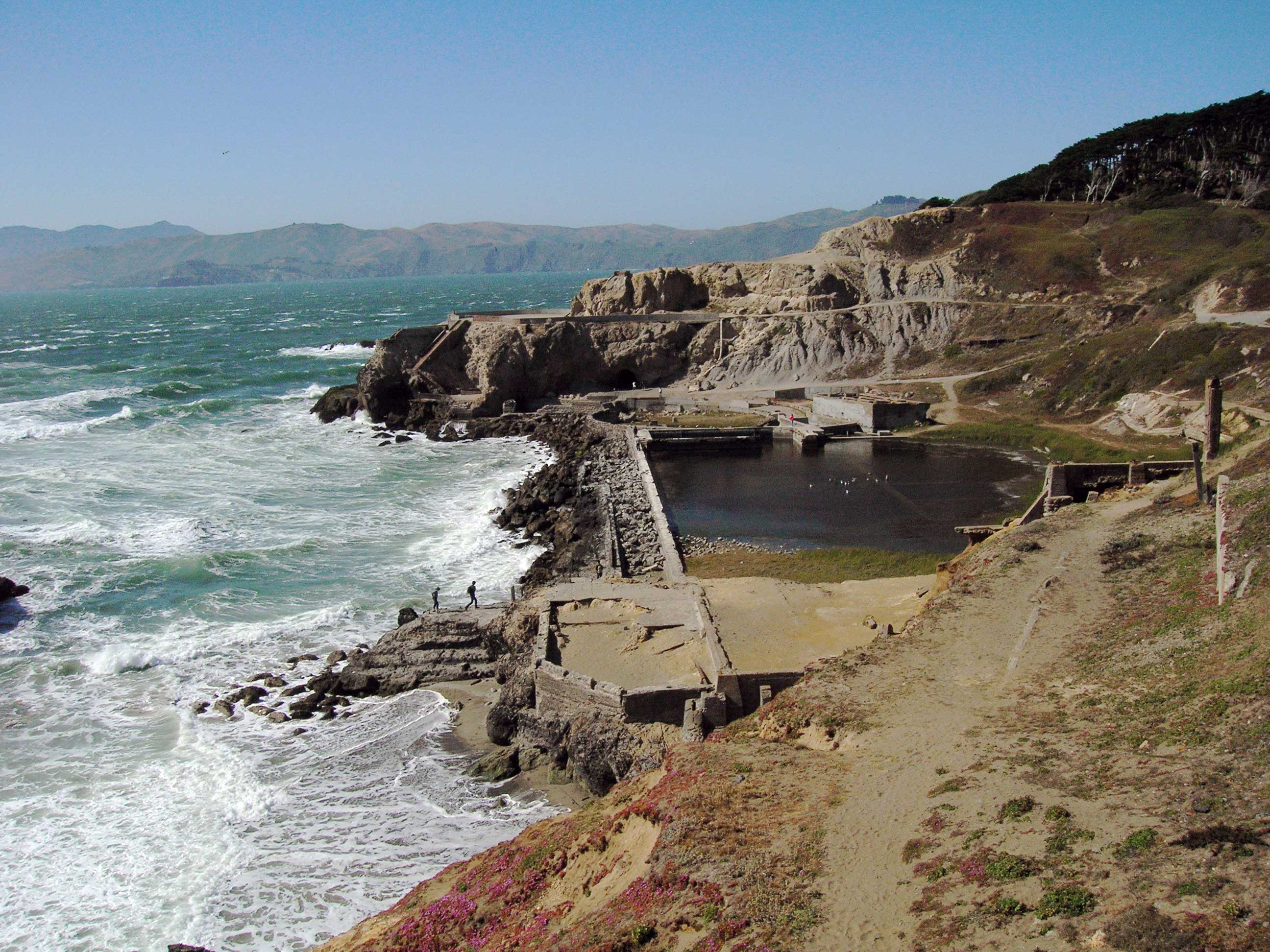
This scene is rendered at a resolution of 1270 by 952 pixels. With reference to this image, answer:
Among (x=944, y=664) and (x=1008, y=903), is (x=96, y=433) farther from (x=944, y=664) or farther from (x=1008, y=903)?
(x=1008, y=903)

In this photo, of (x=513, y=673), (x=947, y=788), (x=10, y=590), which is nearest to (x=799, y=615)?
(x=513, y=673)

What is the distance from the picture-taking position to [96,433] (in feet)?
177

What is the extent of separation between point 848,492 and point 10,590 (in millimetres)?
27627

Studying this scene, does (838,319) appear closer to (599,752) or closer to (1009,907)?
(599,752)

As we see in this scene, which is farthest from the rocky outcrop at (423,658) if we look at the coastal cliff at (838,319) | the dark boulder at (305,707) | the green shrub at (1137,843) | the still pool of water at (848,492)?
the coastal cliff at (838,319)

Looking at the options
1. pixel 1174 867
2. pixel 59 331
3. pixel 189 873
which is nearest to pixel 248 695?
pixel 189 873

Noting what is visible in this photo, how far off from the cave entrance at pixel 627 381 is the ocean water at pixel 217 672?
12.3 meters

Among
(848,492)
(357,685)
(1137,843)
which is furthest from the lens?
(848,492)

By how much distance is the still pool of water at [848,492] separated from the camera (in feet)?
104

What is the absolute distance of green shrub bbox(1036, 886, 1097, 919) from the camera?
8.42 metres

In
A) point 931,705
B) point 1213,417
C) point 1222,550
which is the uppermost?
point 1213,417

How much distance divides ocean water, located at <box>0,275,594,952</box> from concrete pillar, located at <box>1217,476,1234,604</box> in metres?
12.2

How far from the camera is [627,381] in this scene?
6172cm

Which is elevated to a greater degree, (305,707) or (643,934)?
(643,934)
